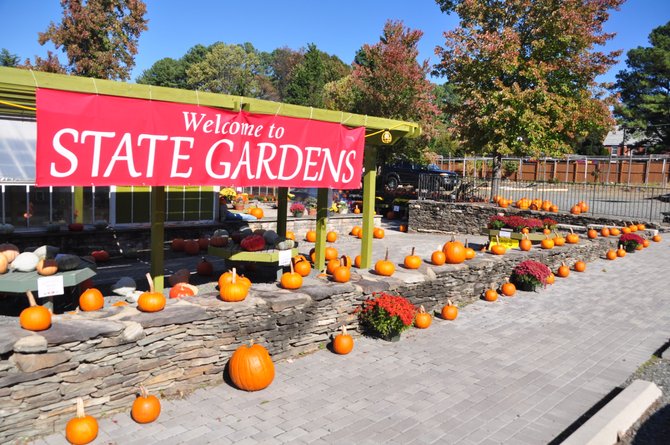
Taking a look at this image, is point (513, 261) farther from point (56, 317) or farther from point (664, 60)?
point (664, 60)

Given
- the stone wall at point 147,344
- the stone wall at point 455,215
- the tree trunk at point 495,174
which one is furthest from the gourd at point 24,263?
the tree trunk at point 495,174

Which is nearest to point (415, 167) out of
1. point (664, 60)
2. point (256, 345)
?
point (256, 345)

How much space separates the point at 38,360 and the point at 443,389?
13.8ft

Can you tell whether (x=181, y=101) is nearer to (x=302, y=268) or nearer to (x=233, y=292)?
(x=233, y=292)

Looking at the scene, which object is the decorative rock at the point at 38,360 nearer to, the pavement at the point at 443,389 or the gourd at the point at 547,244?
the pavement at the point at 443,389

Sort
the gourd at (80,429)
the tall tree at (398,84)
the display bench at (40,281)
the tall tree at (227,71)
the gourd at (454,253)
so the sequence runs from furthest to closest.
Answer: the tall tree at (227,71), the tall tree at (398,84), the gourd at (454,253), the display bench at (40,281), the gourd at (80,429)

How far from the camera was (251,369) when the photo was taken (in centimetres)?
550

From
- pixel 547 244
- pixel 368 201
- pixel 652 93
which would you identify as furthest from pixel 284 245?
pixel 652 93

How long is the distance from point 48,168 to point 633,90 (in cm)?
5698

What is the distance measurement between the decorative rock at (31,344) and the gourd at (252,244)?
11.1 feet

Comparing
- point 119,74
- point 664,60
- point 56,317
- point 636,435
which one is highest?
point 664,60

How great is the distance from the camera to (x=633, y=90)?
49.6 m

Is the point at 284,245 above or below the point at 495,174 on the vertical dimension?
below

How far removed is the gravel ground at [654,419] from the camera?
475cm
